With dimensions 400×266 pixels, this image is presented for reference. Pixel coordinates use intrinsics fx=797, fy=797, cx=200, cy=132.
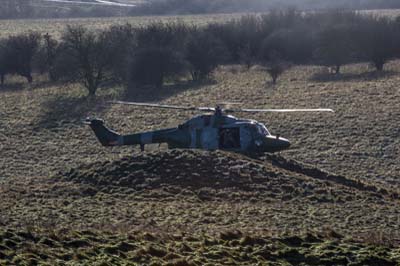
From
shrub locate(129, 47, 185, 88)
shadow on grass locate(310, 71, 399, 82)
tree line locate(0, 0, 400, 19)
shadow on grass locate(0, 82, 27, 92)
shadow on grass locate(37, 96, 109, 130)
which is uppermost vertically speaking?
tree line locate(0, 0, 400, 19)

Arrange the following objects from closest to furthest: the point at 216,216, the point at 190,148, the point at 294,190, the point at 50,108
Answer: the point at 216,216 < the point at 294,190 < the point at 190,148 < the point at 50,108

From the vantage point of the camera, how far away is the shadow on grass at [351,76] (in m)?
46.5

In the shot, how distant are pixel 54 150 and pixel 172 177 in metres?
10.2

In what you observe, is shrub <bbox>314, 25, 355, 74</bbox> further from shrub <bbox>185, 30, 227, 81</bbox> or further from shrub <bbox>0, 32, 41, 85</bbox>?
shrub <bbox>0, 32, 41, 85</bbox>

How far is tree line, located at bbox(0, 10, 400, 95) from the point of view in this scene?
149 ft

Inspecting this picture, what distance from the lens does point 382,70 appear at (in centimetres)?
4981

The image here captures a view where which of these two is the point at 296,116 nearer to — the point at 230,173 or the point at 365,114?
the point at 365,114

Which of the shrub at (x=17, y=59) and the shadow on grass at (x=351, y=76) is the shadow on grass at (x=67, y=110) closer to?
the shrub at (x=17, y=59)

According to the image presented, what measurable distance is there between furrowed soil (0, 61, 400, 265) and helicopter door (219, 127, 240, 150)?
711mm

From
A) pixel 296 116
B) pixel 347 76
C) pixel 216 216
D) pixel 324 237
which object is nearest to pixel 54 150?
pixel 296 116

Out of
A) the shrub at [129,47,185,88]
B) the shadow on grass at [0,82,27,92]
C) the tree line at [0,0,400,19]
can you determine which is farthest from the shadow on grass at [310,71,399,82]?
the tree line at [0,0,400,19]

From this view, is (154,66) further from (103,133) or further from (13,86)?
(103,133)

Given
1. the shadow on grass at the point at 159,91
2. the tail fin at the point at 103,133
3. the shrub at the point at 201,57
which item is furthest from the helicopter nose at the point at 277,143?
the shrub at the point at 201,57

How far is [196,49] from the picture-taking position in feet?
162
